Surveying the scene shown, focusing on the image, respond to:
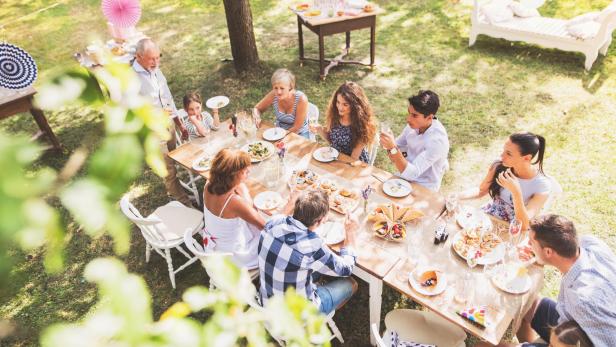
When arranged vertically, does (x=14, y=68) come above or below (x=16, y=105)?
above

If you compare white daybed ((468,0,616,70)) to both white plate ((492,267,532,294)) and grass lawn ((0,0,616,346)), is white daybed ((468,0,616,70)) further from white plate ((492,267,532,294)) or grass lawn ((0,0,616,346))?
white plate ((492,267,532,294))

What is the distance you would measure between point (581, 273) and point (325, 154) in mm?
2186

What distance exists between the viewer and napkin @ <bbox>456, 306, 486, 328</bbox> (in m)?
2.45

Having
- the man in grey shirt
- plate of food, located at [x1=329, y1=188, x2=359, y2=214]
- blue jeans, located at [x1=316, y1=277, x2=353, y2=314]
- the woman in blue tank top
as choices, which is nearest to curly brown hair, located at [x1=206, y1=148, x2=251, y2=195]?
plate of food, located at [x1=329, y1=188, x2=359, y2=214]

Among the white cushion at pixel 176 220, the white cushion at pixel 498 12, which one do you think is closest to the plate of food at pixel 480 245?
the white cushion at pixel 176 220

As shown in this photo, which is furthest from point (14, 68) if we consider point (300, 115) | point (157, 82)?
point (300, 115)

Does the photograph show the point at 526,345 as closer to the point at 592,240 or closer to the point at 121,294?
the point at 592,240

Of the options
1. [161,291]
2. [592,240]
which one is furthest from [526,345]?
[161,291]

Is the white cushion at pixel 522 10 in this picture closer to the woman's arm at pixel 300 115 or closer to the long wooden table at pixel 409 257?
the woman's arm at pixel 300 115

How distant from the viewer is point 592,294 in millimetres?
2422

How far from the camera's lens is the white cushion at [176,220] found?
3.96 m

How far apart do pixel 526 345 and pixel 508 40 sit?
21.3 feet

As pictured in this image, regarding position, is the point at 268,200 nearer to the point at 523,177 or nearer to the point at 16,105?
the point at 523,177

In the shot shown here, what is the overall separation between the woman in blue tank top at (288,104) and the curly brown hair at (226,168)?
140cm
